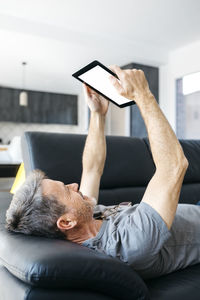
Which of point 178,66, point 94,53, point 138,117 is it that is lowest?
point 138,117

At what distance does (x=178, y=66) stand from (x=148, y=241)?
17.7ft

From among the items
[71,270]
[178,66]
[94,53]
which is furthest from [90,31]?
[71,270]

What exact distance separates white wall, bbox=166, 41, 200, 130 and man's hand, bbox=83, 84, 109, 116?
4360 mm

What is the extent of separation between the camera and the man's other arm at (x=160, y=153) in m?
0.96

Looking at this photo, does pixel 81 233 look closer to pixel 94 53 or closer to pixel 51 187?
pixel 51 187

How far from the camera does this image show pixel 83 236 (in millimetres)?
1089

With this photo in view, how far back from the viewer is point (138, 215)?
98 centimetres

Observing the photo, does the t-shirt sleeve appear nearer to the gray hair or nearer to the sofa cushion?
the sofa cushion

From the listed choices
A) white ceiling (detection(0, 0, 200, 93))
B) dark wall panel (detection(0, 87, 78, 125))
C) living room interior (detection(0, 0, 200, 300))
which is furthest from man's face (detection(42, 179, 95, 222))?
dark wall panel (detection(0, 87, 78, 125))

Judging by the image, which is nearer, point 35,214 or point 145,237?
point 145,237

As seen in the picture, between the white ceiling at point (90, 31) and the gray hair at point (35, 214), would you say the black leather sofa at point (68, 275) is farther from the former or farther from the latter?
the white ceiling at point (90, 31)

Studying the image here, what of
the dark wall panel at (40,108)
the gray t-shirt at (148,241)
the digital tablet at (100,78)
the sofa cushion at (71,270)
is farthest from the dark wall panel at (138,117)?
the sofa cushion at (71,270)

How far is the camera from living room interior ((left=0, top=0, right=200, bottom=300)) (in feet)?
13.5

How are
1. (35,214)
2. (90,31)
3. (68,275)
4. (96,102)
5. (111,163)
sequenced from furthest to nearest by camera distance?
(90,31) → (111,163) → (96,102) → (35,214) → (68,275)
